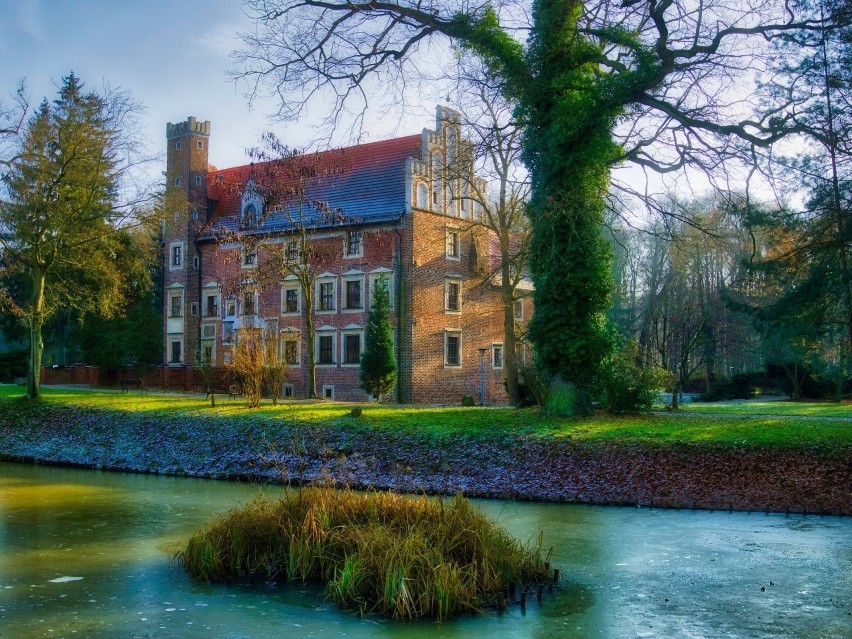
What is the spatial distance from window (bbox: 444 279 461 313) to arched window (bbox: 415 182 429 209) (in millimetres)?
3570

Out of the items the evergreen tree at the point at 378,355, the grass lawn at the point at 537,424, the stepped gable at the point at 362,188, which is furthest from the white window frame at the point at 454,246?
the grass lawn at the point at 537,424

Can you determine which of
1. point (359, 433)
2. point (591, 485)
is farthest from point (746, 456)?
point (359, 433)

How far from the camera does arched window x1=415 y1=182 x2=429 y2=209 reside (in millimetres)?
36594

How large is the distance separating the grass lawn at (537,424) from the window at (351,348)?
414 inches

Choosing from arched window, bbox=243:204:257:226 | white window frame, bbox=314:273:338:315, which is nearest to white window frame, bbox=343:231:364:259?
white window frame, bbox=314:273:338:315

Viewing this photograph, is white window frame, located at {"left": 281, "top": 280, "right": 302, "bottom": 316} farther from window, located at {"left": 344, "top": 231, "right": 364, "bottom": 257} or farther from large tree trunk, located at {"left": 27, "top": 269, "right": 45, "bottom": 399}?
large tree trunk, located at {"left": 27, "top": 269, "right": 45, "bottom": 399}

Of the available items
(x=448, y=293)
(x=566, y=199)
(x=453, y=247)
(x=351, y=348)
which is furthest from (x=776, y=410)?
(x=351, y=348)

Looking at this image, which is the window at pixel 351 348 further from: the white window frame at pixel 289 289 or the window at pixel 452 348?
the window at pixel 452 348

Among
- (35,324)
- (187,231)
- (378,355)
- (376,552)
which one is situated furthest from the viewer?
(187,231)

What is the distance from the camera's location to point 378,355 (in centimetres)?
3284

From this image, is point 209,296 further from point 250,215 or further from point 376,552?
point 376,552

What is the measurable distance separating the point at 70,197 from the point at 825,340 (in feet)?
79.6

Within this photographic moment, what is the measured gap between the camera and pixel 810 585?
862 centimetres

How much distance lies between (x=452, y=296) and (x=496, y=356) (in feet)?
16.6
